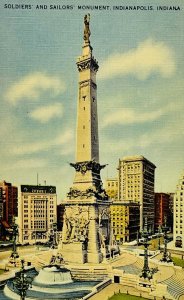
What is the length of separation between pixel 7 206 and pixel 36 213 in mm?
3481

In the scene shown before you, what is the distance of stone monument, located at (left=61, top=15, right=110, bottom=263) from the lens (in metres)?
22.7

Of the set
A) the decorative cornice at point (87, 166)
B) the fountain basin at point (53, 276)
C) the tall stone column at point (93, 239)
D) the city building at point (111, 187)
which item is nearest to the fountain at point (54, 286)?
the fountain basin at point (53, 276)

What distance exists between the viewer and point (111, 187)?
54.2 metres

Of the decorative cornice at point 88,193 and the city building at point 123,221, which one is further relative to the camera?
the city building at point 123,221

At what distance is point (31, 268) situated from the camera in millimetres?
21703

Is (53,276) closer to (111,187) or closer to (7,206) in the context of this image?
(7,206)

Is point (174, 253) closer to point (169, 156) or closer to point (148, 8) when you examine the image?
point (169, 156)

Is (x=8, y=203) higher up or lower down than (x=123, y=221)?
higher up

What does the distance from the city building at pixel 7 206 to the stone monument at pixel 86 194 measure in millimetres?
14373

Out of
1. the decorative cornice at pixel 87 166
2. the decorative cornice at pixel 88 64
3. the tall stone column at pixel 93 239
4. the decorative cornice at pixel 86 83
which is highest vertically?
the decorative cornice at pixel 88 64

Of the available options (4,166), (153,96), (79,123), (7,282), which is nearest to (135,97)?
(153,96)

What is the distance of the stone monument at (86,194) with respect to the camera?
2272 cm

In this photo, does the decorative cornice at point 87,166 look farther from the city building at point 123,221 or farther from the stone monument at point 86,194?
the city building at point 123,221

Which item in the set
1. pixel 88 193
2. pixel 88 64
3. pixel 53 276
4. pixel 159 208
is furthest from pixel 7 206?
pixel 159 208
